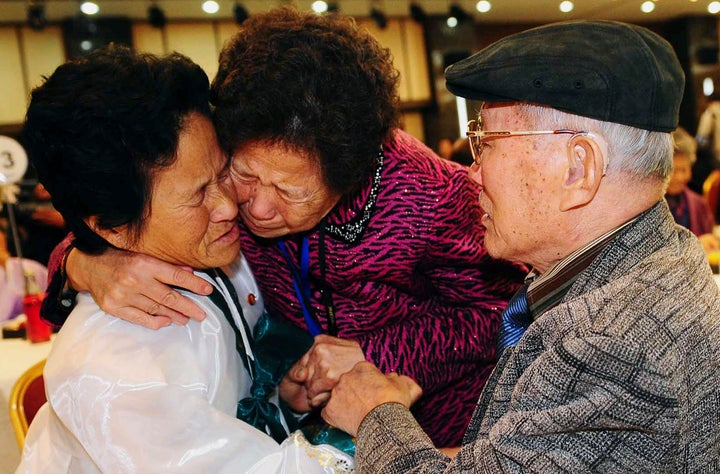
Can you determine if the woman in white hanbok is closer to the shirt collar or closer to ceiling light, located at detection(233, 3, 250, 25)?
the shirt collar

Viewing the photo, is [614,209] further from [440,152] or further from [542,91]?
[440,152]

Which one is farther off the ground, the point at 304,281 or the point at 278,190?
the point at 278,190

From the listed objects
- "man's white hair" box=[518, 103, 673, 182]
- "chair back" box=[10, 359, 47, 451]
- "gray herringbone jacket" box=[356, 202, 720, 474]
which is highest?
"man's white hair" box=[518, 103, 673, 182]

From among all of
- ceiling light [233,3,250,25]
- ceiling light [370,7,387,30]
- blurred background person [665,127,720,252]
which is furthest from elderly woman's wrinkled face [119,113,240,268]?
ceiling light [370,7,387,30]

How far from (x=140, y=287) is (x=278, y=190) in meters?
0.35

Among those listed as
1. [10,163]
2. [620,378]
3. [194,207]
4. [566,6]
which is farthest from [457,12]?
[620,378]

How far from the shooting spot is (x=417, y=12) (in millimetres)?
9953

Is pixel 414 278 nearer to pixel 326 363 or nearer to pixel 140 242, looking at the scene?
pixel 326 363

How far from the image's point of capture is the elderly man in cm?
99

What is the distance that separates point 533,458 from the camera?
3.27 ft

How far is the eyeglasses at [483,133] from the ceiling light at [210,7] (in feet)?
26.7

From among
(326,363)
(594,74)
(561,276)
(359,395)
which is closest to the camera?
(594,74)

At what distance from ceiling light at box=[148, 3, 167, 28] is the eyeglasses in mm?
8019

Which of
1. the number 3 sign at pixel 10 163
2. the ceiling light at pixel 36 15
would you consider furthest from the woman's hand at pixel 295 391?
the ceiling light at pixel 36 15
